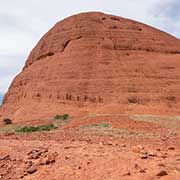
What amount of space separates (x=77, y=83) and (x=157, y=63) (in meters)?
10.8

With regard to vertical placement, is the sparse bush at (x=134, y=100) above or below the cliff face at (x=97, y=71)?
below

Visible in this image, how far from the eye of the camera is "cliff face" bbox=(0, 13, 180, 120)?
48.5 metres

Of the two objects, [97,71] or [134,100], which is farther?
[97,71]

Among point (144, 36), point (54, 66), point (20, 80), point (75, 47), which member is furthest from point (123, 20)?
point (20, 80)

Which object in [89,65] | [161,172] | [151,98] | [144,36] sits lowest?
[161,172]

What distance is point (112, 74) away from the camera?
168 ft

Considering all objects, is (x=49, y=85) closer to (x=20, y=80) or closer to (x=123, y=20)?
(x=20, y=80)

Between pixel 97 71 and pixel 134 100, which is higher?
pixel 97 71

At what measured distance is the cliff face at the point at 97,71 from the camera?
48.5 metres

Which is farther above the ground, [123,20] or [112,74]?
[123,20]

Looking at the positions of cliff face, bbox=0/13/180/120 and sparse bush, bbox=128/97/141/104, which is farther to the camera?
cliff face, bbox=0/13/180/120

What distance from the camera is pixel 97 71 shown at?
5131cm

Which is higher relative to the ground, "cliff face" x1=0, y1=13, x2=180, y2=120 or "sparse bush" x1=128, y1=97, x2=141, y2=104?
"cliff face" x1=0, y1=13, x2=180, y2=120

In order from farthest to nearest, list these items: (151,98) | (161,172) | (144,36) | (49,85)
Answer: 1. (144,36)
2. (49,85)
3. (151,98)
4. (161,172)
